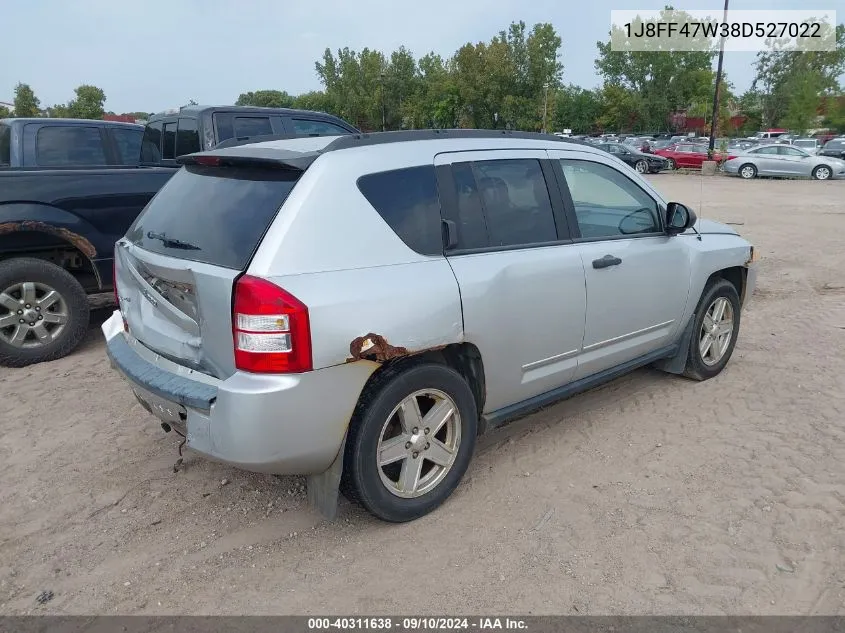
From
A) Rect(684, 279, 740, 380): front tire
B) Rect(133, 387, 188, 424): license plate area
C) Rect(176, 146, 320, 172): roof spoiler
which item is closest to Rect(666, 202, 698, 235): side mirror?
Rect(684, 279, 740, 380): front tire

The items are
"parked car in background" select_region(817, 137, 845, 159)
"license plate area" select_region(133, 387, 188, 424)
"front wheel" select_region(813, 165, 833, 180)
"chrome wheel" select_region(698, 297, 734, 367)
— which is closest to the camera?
"license plate area" select_region(133, 387, 188, 424)

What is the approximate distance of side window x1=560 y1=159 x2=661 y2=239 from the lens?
3938mm

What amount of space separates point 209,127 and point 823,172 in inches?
1018

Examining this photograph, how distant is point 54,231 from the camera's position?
5.33 meters

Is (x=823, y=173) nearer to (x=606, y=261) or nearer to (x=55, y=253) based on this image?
(x=606, y=261)

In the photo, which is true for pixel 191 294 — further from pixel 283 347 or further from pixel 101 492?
pixel 101 492

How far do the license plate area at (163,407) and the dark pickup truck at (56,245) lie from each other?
9.09 feet

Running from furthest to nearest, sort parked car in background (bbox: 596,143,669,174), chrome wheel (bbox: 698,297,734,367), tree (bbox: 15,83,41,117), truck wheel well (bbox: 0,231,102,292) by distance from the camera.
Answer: tree (bbox: 15,83,41,117)
parked car in background (bbox: 596,143,669,174)
truck wheel well (bbox: 0,231,102,292)
chrome wheel (bbox: 698,297,734,367)

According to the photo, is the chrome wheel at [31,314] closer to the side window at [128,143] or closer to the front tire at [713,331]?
the side window at [128,143]

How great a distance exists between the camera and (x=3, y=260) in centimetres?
537

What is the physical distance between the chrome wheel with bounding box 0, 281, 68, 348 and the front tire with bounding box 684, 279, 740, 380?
16.3 ft

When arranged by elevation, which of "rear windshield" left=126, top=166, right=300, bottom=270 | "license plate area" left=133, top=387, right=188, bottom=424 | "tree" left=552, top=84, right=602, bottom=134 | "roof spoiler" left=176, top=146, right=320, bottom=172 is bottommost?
"license plate area" left=133, top=387, right=188, bottom=424

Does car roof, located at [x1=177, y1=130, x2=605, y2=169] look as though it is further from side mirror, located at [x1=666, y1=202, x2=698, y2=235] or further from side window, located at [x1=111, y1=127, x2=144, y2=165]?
side window, located at [x1=111, y1=127, x2=144, y2=165]

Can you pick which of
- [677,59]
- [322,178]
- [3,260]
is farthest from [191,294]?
[677,59]
